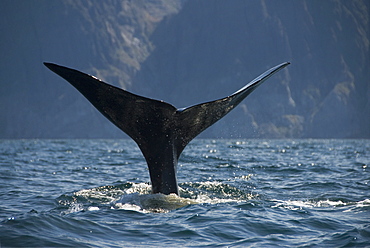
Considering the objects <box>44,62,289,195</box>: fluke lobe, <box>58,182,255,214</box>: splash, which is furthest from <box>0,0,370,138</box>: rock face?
<box>44,62,289,195</box>: fluke lobe

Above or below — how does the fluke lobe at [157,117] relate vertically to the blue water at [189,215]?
above

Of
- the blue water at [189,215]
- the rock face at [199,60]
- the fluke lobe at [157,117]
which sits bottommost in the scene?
the blue water at [189,215]

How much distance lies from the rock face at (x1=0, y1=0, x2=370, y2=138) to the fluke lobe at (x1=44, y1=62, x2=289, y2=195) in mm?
107161

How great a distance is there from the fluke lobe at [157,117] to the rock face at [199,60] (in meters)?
107

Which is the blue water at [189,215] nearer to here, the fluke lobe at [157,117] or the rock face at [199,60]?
the fluke lobe at [157,117]

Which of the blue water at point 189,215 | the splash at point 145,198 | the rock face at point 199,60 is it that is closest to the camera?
the blue water at point 189,215

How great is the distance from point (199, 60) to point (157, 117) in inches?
5430

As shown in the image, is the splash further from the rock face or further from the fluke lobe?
the rock face

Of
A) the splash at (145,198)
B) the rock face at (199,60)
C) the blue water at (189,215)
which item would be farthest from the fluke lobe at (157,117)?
the rock face at (199,60)

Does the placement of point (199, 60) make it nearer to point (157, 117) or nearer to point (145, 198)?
point (145, 198)

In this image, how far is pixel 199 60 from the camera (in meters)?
143

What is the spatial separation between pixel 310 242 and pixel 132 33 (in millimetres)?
143516

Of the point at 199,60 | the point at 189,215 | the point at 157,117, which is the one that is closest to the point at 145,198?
the point at 189,215

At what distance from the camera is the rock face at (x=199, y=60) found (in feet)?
403
